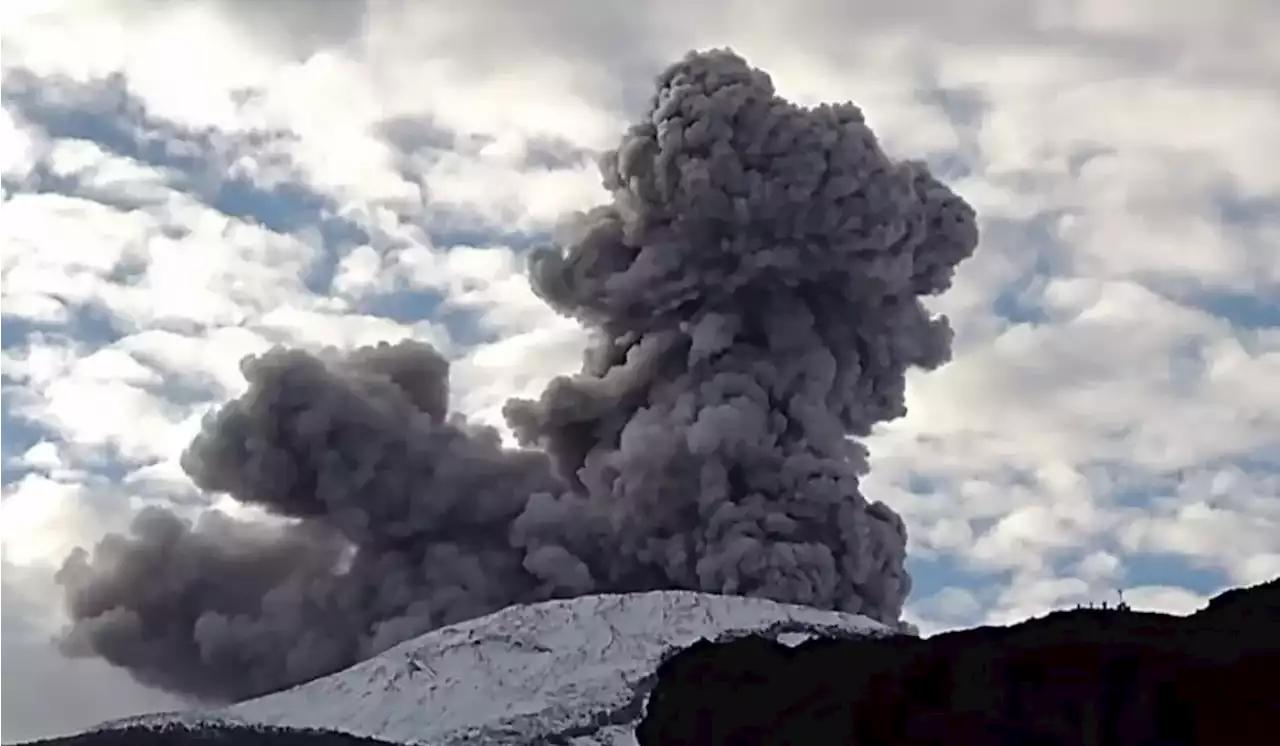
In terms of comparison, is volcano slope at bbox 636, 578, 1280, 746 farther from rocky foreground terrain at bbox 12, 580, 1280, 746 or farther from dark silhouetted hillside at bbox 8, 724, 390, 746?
dark silhouetted hillside at bbox 8, 724, 390, 746

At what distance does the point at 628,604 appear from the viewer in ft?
193

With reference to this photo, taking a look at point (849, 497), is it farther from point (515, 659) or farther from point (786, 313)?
point (515, 659)

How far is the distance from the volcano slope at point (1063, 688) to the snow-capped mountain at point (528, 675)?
22.6 m

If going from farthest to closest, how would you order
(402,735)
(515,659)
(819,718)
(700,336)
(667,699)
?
(700,336) → (515,659) → (402,735) → (667,699) → (819,718)

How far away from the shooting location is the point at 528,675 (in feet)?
188

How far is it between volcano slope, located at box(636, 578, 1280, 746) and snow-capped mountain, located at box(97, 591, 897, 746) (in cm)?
2264

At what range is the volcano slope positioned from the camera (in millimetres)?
23516

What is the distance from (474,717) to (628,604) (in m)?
6.25

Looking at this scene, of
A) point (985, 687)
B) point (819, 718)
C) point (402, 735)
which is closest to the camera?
point (985, 687)

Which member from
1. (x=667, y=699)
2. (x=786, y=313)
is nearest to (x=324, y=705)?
(x=786, y=313)

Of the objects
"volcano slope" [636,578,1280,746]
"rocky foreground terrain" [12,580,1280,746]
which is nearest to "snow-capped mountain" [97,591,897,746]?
"rocky foreground terrain" [12,580,1280,746]

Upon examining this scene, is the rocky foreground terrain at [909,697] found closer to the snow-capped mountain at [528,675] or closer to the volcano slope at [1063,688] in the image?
the volcano slope at [1063,688]

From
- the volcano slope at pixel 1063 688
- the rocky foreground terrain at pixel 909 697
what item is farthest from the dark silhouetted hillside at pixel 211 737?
the volcano slope at pixel 1063 688

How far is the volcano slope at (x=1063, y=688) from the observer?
926 inches
